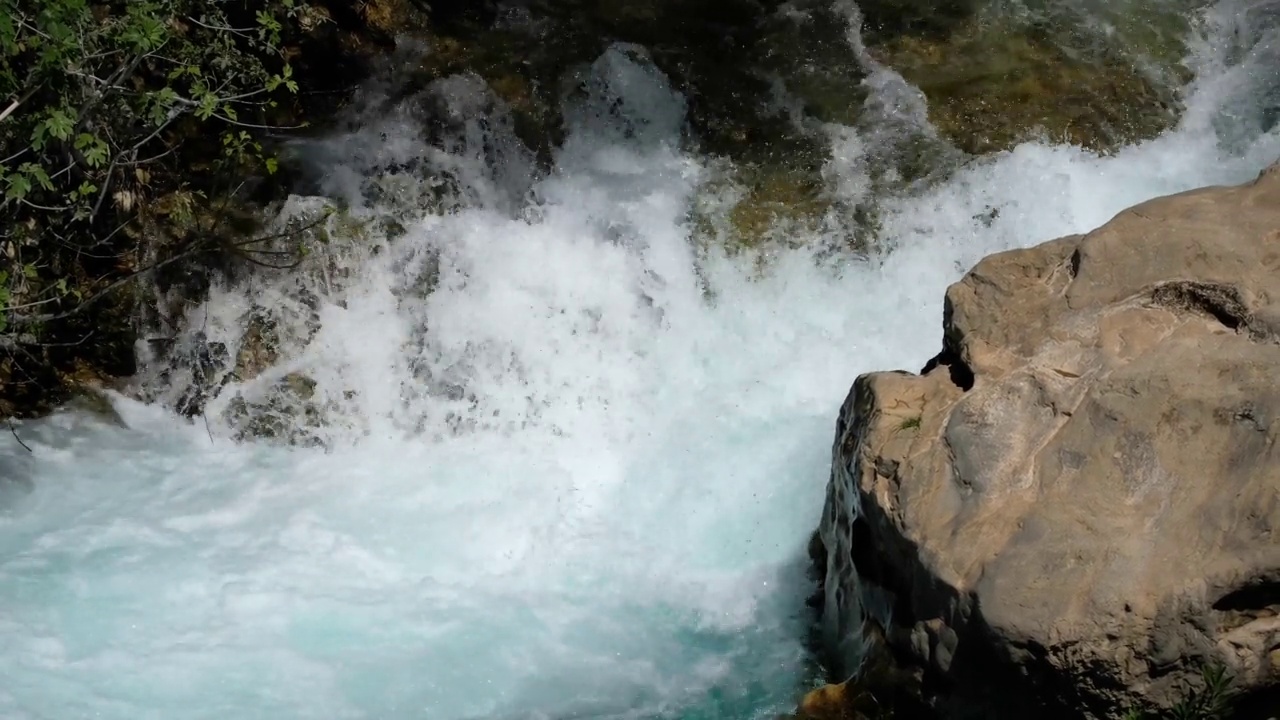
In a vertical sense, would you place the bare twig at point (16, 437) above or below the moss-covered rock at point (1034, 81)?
below

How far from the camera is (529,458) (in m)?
6.22

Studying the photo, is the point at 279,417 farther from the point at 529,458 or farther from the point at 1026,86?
the point at 1026,86

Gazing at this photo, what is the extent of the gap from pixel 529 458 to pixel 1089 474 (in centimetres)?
322

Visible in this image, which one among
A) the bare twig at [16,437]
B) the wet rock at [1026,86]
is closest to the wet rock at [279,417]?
the bare twig at [16,437]

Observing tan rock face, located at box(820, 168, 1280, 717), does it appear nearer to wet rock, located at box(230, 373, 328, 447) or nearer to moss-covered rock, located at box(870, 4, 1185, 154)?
moss-covered rock, located at box(870, 4, 1185, 154)

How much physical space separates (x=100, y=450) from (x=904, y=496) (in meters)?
4.25

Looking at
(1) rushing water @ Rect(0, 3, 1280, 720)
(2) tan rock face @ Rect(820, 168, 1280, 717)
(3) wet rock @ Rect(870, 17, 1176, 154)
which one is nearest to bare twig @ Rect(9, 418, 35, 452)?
(1) rushing water @ Rect(0, 3, 1280, 720)

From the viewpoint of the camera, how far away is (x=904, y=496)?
403cm

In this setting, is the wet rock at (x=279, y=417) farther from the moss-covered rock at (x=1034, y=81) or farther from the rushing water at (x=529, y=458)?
the moss-covered rock at (x=1034, y=81)

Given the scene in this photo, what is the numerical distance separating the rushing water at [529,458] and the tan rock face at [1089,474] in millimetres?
1230

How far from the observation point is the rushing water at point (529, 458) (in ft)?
16.4

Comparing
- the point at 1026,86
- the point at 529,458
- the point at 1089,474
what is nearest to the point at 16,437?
the point at 529,458

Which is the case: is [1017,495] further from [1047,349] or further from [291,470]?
[291,470]

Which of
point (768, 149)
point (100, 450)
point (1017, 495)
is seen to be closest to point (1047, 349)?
point (1017, 495)
